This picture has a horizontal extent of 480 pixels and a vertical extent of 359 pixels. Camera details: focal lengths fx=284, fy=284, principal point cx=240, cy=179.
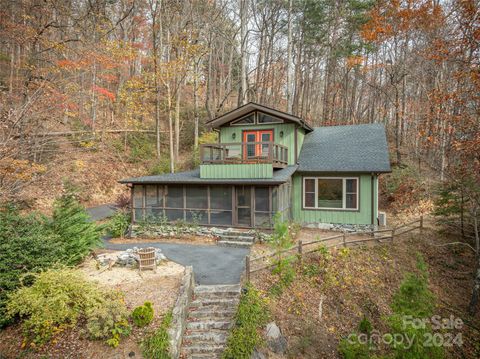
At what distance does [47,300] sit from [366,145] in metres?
15.7

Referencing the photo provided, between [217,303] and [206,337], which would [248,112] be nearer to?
[217,303]

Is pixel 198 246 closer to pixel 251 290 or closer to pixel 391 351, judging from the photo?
pixel 251 290

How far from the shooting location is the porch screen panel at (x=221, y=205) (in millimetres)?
13039

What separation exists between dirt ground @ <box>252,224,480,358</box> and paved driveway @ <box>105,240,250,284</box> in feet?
3.23

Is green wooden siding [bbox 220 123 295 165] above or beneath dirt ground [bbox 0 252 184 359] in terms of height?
above

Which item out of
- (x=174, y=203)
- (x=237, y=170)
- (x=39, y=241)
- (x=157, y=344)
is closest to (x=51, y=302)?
(x=39, y=241)

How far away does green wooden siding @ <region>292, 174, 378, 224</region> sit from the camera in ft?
45.5

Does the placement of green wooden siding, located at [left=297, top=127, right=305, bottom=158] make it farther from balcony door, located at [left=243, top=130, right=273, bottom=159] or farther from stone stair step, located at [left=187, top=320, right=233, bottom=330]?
stone stair step, located at [left=187, top=320, right=233, bottom=330]

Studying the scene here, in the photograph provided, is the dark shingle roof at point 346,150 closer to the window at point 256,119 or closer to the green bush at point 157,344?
the window at point 256,119

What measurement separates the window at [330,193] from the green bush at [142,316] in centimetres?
1028

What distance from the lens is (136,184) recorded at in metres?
13.9

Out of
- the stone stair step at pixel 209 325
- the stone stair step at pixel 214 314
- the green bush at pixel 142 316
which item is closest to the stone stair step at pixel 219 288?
the stone stair step at pixel 214 314

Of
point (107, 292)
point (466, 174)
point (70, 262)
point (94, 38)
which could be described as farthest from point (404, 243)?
point (94, 38)

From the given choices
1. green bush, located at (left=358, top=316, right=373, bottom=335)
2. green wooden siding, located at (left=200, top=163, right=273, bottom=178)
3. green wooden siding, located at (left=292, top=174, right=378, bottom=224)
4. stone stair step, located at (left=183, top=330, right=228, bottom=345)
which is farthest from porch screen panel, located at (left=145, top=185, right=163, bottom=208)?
green bush, located at (left=358, top=316, right=373, bottom=335)
